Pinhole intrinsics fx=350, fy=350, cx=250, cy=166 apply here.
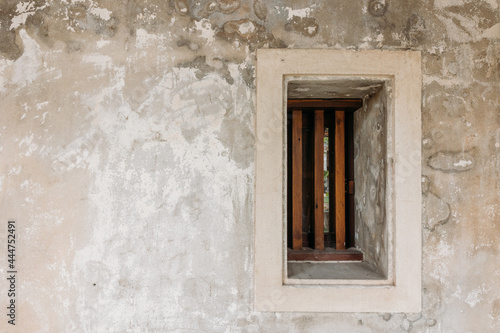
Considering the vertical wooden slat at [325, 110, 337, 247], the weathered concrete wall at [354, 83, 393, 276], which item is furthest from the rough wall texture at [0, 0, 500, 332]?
the vertical wooden slat at [325, 110, 337, 247]

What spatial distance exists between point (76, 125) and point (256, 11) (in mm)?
1240

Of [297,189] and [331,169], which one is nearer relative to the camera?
[297,189]

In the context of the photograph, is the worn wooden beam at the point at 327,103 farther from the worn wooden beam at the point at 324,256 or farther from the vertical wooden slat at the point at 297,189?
the worn wooden beam at the point at 324,256

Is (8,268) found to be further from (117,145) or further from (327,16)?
(327,16)

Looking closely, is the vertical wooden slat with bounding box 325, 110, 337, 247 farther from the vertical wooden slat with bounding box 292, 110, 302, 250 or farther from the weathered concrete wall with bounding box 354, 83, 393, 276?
the vertical wooden slat with bounding box 292, 110, 302, 250

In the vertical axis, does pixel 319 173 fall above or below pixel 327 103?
below

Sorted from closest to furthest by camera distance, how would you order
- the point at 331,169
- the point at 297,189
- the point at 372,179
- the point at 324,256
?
the point at 372,179
the point at 324,256
the point at 297,189
the point at 331,169

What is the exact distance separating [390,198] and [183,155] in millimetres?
1226

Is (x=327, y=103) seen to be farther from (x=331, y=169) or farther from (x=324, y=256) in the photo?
(x=324, y=256)

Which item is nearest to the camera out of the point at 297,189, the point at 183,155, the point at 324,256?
the point at 183,155

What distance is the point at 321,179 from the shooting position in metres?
2.57

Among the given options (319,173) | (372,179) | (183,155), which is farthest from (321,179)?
(183,155)

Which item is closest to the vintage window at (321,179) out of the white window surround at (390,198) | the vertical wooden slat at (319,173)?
the vertical wooden slat at (319,173)

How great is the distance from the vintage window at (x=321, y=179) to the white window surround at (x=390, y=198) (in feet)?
1.48
